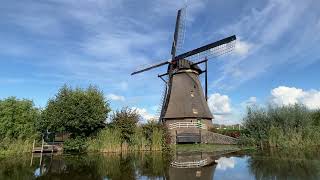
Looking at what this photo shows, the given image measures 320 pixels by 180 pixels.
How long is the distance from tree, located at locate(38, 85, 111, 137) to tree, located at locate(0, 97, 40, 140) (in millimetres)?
1120

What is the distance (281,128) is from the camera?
1208 inches

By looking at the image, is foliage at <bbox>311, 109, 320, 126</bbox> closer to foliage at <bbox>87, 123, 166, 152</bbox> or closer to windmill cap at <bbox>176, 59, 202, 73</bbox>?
windmill cap at <bbox>176, 59, 202, 73</bbox>

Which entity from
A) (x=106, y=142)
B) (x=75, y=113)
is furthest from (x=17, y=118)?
(x=106, y=142)

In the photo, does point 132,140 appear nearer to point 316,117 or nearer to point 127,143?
point 127,143

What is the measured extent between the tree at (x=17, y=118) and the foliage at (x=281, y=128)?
19.7 metres

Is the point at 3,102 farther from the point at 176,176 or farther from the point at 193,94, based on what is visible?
the point at 176,176

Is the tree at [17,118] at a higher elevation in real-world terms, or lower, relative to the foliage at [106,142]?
higher

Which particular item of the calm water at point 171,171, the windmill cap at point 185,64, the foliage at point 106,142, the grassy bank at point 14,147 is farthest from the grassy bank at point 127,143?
the windmill cap at point 185,64

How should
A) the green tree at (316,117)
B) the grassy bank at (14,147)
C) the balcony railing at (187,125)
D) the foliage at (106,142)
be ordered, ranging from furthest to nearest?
the green tree at (316,117) < the balcony railing at (187,125) < the foliage at (106,142) < the grassy bank at (14,147)

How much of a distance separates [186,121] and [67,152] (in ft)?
41.2

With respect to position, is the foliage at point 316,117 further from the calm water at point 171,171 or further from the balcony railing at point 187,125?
the calm water at point 171,171

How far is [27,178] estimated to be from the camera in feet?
50.4

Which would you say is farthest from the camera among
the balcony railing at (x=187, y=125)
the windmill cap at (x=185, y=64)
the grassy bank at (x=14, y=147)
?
the windmill cap at (x=185, y=64)

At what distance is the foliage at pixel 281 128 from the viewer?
29.6m
